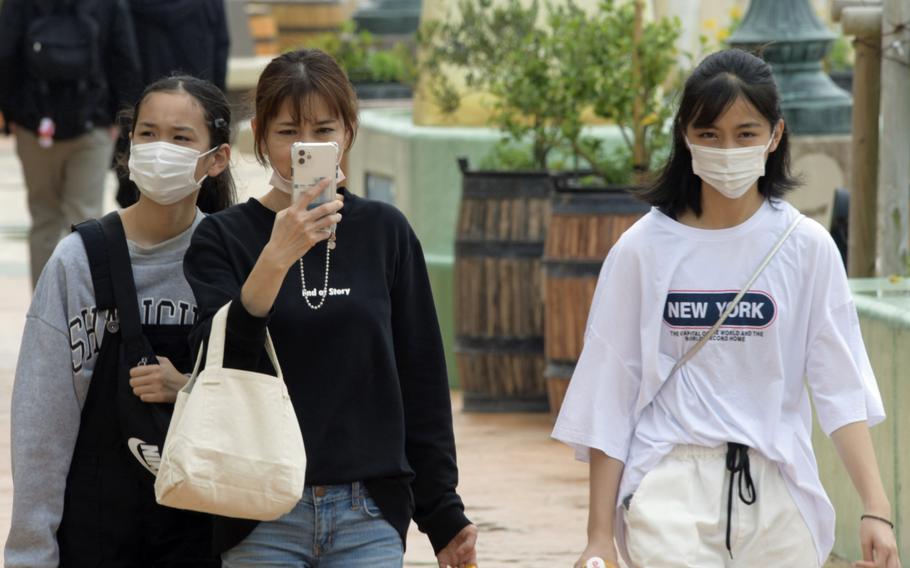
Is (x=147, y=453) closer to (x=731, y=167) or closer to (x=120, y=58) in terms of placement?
(x=731, y=167)

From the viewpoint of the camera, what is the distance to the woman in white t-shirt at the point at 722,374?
3516 mm

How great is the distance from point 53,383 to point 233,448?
560 millimetres

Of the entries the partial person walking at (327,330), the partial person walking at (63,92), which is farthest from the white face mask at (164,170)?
the partial person walking at (63,92)

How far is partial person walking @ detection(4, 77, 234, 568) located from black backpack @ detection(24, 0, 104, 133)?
231 inches

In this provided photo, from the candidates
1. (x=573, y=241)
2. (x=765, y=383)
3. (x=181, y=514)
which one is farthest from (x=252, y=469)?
(x=573, y=241)

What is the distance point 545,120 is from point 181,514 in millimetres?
5364

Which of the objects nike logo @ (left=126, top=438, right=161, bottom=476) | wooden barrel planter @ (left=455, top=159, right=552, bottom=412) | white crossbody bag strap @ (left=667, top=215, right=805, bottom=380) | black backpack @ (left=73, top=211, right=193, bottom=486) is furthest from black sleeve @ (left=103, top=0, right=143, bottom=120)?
white crossbody bag strap @ (left=667, top=215, right=805, bottom=380)

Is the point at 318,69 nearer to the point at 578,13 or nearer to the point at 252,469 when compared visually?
the point at 252,469

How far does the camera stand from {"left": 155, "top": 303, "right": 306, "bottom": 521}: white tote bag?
10.5 ft

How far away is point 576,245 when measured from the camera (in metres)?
8.05

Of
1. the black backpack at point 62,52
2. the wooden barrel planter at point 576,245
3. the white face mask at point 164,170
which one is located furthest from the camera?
the black backpack at point 62,52

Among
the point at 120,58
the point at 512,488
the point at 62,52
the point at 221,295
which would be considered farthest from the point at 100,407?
the point at 120,58

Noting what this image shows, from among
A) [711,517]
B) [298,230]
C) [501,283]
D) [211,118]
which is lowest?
[501,283]

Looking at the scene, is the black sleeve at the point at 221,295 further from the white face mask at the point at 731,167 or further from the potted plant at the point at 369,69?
the potted plant at the point at 369,69
